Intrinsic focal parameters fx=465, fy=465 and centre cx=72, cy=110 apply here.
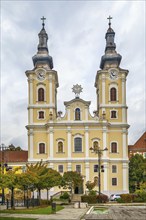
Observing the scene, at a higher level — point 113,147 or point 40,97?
point 40,97

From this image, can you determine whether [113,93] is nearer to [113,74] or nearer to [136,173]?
[113,74]

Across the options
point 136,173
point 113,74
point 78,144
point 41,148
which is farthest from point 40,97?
point 136,173

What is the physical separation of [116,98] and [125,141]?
7349 millimetres

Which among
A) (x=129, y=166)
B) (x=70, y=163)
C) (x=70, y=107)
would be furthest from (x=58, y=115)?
(x=129, y=166)

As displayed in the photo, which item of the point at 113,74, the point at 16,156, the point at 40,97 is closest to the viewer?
the point at 40,97

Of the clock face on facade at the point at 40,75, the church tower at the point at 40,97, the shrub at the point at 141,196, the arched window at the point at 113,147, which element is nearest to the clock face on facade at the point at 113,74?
the church tower at the point at 40,97

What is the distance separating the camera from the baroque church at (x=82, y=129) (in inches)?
2965

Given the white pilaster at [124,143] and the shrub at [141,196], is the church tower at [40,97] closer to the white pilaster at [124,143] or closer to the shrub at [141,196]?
the white pilaster at [124,143]

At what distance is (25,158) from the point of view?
87188 millimetres

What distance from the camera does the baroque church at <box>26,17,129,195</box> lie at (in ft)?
247

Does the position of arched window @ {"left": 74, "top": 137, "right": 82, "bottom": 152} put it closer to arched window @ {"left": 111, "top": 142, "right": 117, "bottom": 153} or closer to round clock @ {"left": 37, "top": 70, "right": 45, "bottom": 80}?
arched window @ {"left": 111, "top": 142, "right": 117, "bottom": 153}

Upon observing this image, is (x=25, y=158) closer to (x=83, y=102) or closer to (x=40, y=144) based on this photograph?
(x=40, y=144)

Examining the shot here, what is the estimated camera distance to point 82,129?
76.7 metres

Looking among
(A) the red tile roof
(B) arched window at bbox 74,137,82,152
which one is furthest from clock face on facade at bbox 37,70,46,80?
(A) the red tile roof
